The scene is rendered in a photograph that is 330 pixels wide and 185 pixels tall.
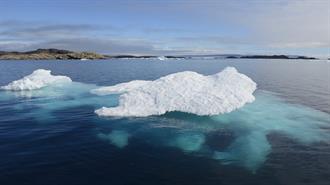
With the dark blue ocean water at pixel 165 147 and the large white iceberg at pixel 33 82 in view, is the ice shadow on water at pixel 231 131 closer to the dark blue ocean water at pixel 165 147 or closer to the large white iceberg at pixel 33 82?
the dark blue ocean water at pixel 165 147

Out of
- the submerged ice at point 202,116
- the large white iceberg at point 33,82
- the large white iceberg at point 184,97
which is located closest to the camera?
the submerged ice at point 202,116

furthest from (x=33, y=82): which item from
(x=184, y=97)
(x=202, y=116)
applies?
(x=202, y=116)

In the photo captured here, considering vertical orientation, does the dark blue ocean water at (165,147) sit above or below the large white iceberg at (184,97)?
below

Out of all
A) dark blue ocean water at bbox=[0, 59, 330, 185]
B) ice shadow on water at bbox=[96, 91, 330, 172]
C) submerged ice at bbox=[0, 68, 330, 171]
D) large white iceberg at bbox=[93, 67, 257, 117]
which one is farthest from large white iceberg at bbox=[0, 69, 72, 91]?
ice shadow on water at bbox=[96, 91, 330, 172]

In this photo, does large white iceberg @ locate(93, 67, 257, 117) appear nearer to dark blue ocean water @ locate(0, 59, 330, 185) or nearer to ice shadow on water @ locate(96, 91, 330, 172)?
ice shadow on water @ locate(96, 91, 330, 172)

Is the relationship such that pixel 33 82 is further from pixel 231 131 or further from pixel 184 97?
pixel 231 131

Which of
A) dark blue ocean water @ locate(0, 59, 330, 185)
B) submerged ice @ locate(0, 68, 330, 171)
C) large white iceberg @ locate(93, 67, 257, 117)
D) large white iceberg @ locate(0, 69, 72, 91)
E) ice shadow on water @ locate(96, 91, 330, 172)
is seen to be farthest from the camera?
large white iceberg @ locate(0, 69, 72, 91)

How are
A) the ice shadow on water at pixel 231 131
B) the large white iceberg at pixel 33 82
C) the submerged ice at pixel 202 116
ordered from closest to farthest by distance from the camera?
the ice shadow on water at pixel 231 131
the submerged ice at pixel 202 116
the large white iceberg at pixel 33 82

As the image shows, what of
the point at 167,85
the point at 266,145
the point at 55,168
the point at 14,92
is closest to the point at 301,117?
the point at 266,145

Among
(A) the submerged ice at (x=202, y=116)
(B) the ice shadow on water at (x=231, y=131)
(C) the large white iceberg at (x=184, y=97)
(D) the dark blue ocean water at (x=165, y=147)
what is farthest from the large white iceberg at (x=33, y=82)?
(B) the ice shadow on water at (x=231, y=131)
